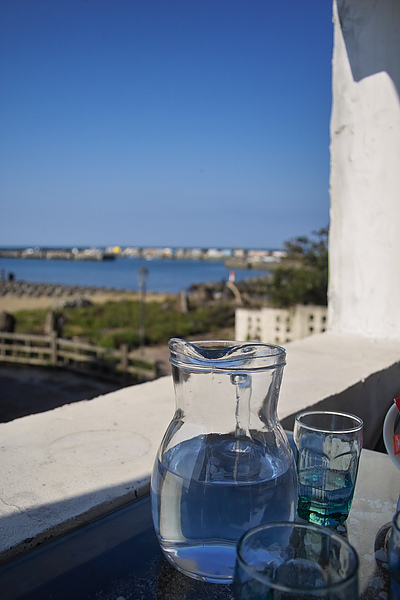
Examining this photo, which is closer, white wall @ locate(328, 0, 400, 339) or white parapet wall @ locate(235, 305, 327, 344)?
white wall @ locate(328, 0, 400, 339)

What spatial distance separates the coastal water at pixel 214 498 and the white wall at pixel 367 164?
1845 millimetres

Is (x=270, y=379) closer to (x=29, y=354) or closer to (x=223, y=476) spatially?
(x=223, y=476)

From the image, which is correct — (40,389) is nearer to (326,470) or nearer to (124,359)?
(124,359)

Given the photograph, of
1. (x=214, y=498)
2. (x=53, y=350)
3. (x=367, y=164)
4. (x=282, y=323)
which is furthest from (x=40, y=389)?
(x=214, y=498)

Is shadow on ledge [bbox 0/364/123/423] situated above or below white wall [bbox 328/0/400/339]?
below

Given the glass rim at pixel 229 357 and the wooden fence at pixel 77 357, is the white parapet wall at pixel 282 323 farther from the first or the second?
the glass rim at pixel 229 357

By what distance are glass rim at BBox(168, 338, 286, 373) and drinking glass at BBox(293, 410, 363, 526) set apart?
0.55 feet

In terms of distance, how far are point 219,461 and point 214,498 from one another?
47 millimetres

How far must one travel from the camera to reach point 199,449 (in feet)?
1.68

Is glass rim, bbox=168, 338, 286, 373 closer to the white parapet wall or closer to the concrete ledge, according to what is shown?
the concrete ledge

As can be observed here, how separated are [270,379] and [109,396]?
817mm

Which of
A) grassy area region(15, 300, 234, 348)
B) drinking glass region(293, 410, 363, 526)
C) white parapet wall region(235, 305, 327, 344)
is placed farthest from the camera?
grassy area region(15, 300, 234, 348)

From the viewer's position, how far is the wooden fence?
7.15m

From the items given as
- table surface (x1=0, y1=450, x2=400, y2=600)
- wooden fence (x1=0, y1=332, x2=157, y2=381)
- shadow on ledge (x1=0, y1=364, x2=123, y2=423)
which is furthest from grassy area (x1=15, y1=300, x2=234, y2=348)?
table surface (x1=0, y1=450, x2=400, y2=600)
